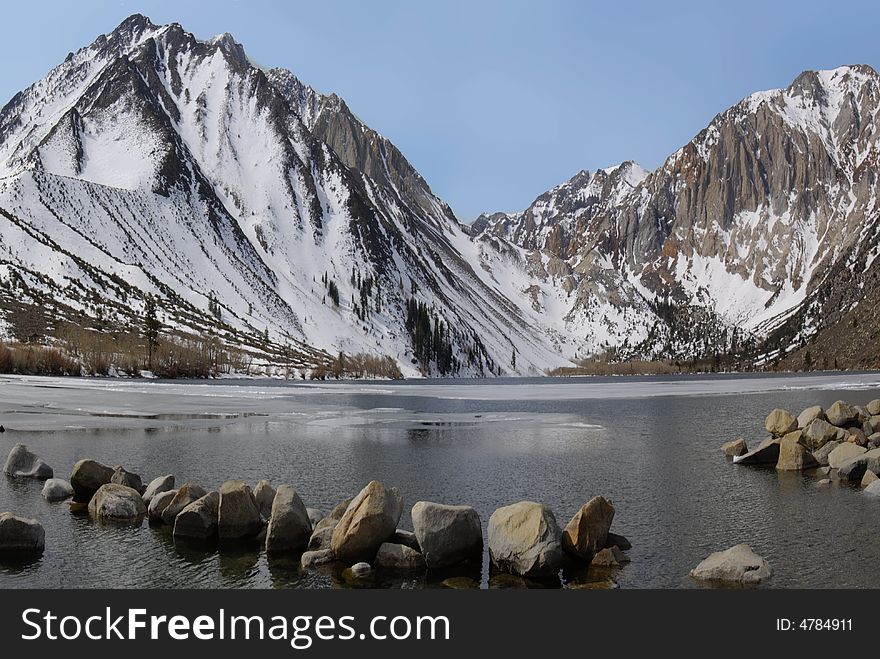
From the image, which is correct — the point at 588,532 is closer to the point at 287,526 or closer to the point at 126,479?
the point at 287,526

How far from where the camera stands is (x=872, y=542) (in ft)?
72.6

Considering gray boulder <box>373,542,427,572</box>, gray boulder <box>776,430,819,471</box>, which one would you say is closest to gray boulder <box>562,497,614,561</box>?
gray boulder <box>373,542,427,572</box>

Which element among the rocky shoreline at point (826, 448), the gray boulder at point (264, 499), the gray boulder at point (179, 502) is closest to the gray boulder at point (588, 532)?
the gray boulder at point (264, 499)

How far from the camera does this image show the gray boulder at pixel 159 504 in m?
24.9

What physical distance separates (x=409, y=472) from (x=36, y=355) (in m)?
107

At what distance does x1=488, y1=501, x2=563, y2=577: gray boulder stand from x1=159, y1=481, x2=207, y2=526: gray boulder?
443 inches

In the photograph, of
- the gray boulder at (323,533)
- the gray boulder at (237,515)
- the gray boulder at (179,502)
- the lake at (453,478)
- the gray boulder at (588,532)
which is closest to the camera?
the lake at (453,478)

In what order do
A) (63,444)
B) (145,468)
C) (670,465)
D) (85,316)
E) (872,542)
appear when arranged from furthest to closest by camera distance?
(85,316), (63,444), (670,465), (145,468), (872,542)

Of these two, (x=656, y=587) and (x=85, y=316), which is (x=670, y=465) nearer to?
(x=656, y=587)

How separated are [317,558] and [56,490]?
14.4 metres

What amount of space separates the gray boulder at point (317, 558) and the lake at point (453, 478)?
1.42 ft

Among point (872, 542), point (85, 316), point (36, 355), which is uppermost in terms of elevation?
point (85, 316)

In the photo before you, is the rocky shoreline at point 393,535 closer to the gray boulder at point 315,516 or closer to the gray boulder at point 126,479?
the gray boulder at point 315,516

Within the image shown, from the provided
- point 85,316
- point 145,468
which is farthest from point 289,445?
point 85,316
